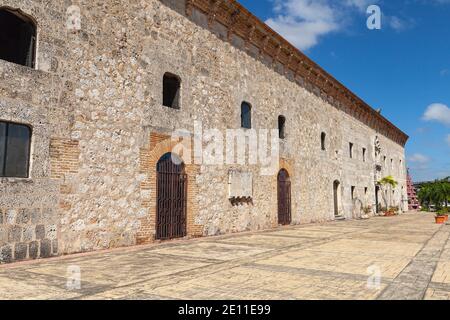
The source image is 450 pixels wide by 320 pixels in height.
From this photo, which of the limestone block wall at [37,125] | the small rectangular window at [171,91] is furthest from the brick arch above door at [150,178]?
the limestone block wall at [37,125]

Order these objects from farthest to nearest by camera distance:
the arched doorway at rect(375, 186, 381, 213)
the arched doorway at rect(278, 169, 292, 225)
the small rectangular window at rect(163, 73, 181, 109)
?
the arched doorway at rect(375, 186, 381, 213), the arched doorway at rect(278, 169, 292, 225), the small rectangular window at rect(163, 73, 181, 109)

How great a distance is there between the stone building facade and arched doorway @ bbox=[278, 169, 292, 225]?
0.60 ft

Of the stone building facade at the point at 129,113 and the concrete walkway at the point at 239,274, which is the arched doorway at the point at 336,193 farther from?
the concrete walkway at the point at 239,274

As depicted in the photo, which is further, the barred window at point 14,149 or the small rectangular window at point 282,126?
the small rectangular window at point 282,126

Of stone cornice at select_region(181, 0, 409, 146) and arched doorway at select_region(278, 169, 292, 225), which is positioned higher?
stone cornice at select_region(181, 0, 409, 146)

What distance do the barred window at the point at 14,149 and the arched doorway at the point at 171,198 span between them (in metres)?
3.36

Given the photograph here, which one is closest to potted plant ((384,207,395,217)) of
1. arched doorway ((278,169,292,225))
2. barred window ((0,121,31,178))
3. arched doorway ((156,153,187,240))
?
arched doorway ((278,169,292,225))

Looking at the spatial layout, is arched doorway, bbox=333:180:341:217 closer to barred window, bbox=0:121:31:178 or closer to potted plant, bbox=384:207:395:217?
potted plant, bbox=384:207:395:217

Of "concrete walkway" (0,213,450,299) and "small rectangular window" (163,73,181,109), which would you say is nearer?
"concrete walkway" (0,213,450,299)

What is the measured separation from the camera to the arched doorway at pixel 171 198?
31.2ft

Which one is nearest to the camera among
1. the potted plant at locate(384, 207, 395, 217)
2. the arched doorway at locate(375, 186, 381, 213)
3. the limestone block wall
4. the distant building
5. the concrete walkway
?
the concrete walkway

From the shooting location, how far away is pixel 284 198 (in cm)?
1550

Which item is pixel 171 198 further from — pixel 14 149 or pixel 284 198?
pixel 284 198

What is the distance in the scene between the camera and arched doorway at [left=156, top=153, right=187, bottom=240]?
9.52 m
